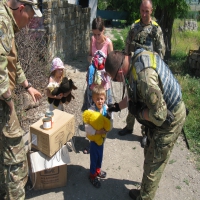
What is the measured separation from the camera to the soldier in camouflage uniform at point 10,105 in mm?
2273

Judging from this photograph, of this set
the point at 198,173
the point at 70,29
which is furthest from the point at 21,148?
the point at 70,29

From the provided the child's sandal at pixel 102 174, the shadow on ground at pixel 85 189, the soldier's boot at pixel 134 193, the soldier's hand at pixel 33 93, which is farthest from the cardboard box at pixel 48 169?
the soldier's boot at pixel 134 193

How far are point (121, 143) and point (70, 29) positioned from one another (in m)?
5.49

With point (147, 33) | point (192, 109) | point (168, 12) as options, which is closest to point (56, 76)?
point (147, 33)

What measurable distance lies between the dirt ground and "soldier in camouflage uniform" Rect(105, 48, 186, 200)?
2.16 ft

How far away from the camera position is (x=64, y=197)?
334 cm

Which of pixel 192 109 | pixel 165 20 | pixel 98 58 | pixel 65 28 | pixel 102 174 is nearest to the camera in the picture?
pixel 102 174

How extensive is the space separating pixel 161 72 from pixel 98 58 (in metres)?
1.87

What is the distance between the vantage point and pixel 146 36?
14.6 feet

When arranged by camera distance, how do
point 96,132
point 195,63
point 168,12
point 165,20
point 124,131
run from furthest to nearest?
1. point 165,20
2. point 168,12
3. point 195,63
4. point 124,131
5. point 96,132

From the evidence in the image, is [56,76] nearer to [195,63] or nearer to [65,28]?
[65,28]

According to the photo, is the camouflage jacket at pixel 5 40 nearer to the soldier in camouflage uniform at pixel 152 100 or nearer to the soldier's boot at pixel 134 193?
the soldier in camouflage uniform at pixel 152 100

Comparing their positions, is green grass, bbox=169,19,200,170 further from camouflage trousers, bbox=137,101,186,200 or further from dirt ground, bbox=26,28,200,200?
camouflage trousers, bbox=137,101,186,200

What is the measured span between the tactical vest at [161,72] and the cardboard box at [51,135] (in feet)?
4.12
